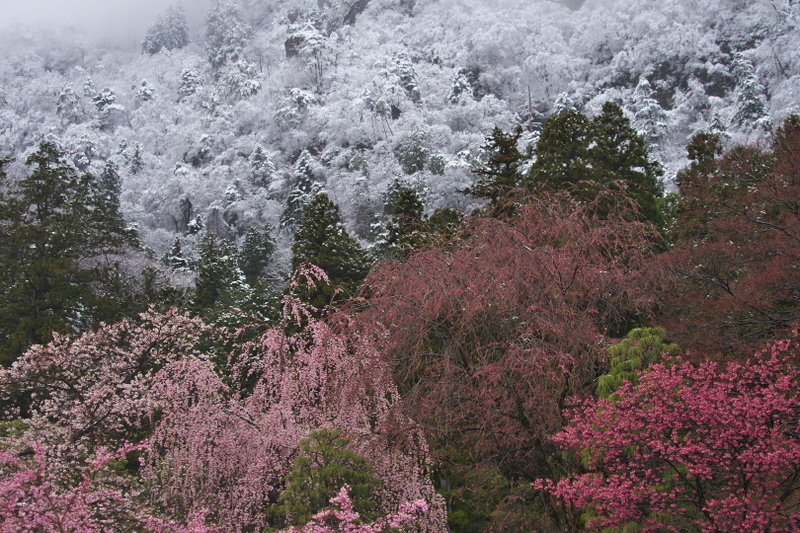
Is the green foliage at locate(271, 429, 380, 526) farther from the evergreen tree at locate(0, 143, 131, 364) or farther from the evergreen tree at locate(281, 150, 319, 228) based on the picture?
the evergreen tree at locate(281, 150, 319, 228)

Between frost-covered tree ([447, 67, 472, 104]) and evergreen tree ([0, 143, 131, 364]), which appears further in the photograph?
frost-covered tree ([447, 67, 472, 104])

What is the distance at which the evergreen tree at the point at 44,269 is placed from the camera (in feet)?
55.9

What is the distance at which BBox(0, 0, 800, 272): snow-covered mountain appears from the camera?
Answer: 45500 mm

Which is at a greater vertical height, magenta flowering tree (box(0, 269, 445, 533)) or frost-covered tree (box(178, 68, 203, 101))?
frost-covered tree (box(178, 68, 203, 101))

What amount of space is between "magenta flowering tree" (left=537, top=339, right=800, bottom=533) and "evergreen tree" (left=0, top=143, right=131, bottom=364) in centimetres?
1467

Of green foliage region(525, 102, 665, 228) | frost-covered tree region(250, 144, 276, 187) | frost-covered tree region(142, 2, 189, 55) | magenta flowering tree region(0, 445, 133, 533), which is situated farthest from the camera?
frost-covered tree region(142, 2, 189, 55)

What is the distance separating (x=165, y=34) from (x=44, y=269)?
88963 mm

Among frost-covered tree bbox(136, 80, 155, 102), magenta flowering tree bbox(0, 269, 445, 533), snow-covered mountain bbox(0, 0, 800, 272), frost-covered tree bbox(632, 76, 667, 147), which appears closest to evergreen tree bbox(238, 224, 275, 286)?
snow-covered mountain bbox(0, 0, 800, 272)

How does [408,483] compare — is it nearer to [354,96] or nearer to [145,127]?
[354,96]

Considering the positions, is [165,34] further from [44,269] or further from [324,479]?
[324,479]

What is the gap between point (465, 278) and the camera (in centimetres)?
841

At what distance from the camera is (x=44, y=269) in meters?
18.0

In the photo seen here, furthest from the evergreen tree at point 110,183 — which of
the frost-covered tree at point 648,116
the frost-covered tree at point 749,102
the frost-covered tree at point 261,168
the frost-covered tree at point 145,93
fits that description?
the frost-covered tree at point 749,102

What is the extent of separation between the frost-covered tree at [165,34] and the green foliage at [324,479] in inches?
3922
